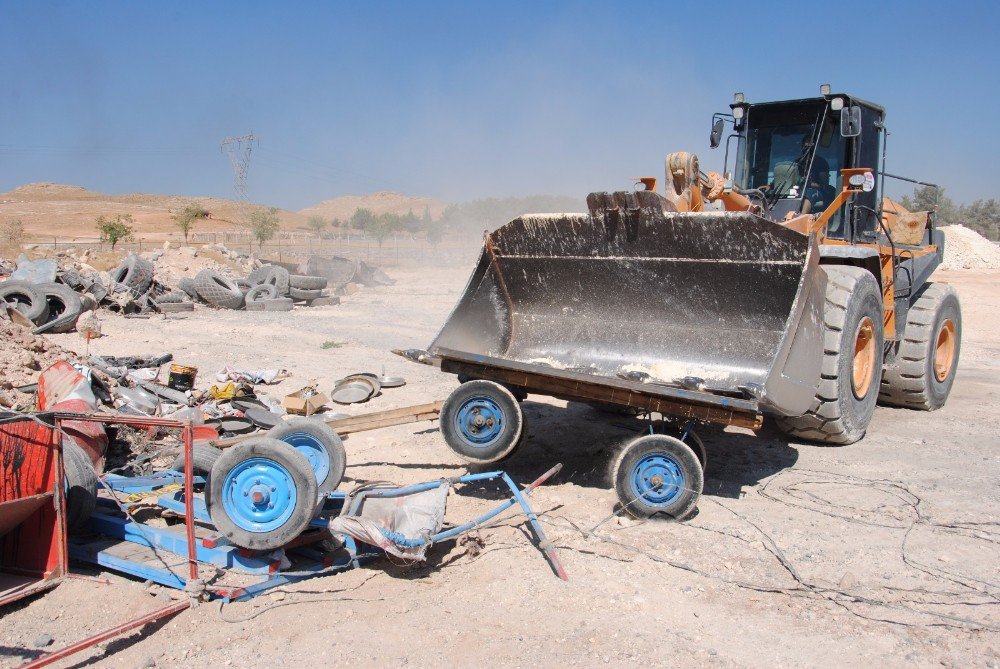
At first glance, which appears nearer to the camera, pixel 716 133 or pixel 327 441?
pixel 327 441

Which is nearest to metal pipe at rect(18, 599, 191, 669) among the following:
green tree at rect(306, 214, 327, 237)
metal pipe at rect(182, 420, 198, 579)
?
metal pipe at rect(182, 420, 198, 579)

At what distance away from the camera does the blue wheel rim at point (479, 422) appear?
531 centimetres

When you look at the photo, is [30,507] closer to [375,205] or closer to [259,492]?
[259,492]

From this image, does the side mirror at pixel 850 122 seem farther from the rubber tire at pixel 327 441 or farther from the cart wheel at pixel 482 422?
the rubber tire at pixel 327 441

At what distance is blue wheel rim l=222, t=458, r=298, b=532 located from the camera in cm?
420

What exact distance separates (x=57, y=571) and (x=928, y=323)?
7.75 meters

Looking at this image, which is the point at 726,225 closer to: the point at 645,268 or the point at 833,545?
the point at 645,268

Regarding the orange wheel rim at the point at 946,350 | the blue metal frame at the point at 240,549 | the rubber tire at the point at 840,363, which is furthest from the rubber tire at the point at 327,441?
the orange wheel rim at the point at 946,350

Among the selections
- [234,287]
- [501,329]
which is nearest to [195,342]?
[234,287]

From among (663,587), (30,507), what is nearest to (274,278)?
(30,507)

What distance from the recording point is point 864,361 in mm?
6637

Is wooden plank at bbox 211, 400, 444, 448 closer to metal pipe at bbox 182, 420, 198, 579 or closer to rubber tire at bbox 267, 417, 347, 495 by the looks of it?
rubber tire at bbox 267, 417, 347, 495

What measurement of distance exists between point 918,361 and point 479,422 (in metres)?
4.98

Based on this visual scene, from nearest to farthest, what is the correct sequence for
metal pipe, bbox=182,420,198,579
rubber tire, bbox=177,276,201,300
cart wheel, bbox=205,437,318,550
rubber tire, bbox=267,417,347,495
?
metal pipe, bbox=182,420,198,579 → cart wheel, bbox=205,437,318,550 → rubber tire, bbox=267,417,347,495 → rubber tire, bbox=177,276,201,300
